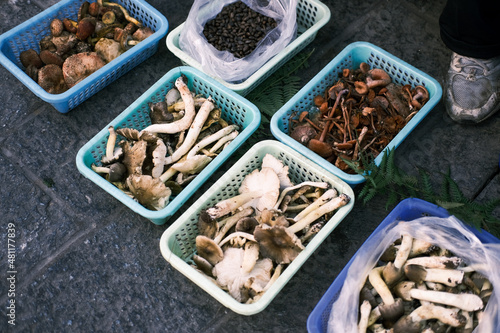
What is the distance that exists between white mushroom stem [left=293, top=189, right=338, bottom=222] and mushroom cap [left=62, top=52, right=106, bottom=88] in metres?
1.57

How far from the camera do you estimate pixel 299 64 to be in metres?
3.21

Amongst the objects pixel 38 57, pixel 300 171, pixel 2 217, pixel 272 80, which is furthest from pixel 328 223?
pixel 38 57

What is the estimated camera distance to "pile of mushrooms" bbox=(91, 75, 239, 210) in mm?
2422

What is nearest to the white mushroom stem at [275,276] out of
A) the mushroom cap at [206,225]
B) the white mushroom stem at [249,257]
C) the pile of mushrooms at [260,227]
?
the pile of mushrooms at [260,227]

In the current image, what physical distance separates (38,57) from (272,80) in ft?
4.85

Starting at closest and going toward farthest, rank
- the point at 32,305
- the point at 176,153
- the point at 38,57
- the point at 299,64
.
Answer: the point at 32,305 < the point at 176,153 < the point at 38,57 < the point at 299,64

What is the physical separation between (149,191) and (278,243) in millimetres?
692

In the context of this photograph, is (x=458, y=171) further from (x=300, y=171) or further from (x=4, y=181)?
(x=4, y=181)

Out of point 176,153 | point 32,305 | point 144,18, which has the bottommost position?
point 32,305

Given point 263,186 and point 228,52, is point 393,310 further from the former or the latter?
point 228,52

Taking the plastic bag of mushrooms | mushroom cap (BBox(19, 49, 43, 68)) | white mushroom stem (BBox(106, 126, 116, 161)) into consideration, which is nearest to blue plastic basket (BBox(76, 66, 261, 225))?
white mushroom stem (BBox(106, 126, 116, 161))

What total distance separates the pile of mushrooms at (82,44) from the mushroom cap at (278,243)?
1.57 m

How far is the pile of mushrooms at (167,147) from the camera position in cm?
242

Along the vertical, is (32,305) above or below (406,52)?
below
